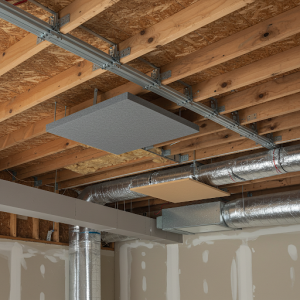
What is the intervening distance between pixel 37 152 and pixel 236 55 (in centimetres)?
303

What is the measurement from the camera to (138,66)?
3287 millimetres

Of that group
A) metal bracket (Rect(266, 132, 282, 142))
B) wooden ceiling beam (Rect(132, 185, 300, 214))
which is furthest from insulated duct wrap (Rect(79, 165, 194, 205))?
wooden ceiling beam (Rect(132, 185, 300, 214))

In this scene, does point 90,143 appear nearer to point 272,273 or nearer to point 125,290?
point 272,273

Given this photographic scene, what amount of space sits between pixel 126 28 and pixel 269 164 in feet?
7.94

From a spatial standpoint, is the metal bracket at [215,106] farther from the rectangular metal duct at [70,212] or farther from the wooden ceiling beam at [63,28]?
the rectangular metal duct at [70,212]

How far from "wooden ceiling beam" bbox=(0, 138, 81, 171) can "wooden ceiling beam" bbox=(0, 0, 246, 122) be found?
94 cm

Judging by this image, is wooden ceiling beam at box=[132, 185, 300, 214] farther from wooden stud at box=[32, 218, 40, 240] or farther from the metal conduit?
wooden stud at box=[32, 218, 40, 240]

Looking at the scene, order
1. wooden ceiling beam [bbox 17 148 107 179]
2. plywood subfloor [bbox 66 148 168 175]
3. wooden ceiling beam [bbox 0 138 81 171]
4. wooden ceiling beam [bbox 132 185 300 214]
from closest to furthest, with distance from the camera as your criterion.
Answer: wooden ceiling beam [bbox 0 138 81 171] → plywood subfloor [bbox 66 148 168 175] → wooden ceiling beam [bbox 17 148 107 179] → wooden ceiling beam [bbox 132 185 300 214]

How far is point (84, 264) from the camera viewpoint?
6020 millimetres

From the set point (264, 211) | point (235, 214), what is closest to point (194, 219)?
point (235, 214)

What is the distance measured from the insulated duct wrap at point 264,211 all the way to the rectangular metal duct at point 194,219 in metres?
0.13

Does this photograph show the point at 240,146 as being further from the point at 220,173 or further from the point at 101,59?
the point at 101,59

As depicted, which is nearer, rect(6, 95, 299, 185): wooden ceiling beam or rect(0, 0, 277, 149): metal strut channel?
rect(0, 0, 277, 149): metal strut channel

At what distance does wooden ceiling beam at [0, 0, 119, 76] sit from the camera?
7.72 ft
